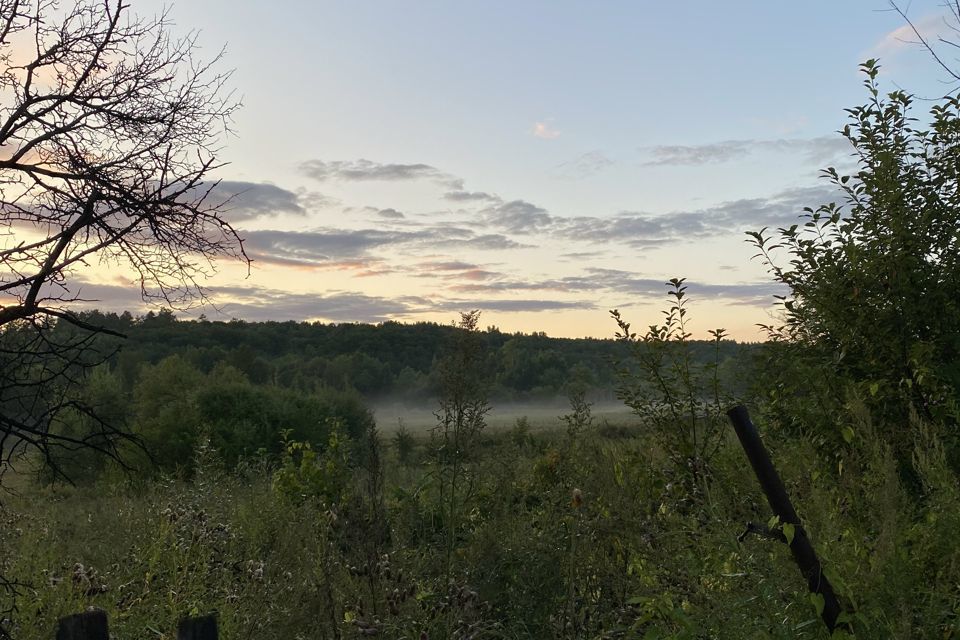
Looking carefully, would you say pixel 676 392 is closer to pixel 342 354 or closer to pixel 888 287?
pixel 888 287

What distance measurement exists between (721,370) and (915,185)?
1962 millimetres

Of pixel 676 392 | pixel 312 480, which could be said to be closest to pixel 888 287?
pixel 676 392

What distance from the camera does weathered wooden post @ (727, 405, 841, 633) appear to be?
2701 mm

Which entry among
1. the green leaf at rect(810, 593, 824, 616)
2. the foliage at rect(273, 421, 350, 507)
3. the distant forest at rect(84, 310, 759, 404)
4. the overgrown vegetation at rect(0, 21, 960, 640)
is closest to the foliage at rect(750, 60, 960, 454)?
the overgrown vegetation at rect(0, 21, 960, 640)

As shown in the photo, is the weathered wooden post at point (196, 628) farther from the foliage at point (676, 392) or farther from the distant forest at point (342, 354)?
the distant forest at point (342, 354)

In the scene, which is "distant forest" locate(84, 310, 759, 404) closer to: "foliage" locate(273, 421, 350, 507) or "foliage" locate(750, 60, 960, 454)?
"foliage" locate(273, 421, 350, 507)

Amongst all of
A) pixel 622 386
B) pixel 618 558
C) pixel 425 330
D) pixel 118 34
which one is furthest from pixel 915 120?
pixel 425 330

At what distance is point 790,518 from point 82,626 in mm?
2481

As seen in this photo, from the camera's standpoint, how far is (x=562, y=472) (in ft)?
20.5

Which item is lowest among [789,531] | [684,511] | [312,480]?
[312,480]

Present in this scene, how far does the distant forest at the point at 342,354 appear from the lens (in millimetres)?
29672

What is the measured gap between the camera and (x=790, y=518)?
2764mm

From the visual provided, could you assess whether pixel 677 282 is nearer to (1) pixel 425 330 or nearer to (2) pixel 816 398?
(2) pixel 816 398

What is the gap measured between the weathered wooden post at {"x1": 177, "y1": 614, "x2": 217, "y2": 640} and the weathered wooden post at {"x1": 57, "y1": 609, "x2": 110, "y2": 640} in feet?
0.83
